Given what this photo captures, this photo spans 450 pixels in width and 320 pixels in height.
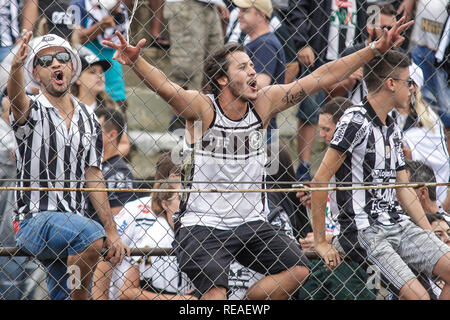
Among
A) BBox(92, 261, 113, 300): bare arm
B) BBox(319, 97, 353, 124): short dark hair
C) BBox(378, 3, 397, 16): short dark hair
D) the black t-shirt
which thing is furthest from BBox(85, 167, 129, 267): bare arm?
BBox(378, 3, 397, 16): short dark hair

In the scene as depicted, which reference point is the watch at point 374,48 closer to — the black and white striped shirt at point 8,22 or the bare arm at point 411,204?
the bare arm at point 411,204

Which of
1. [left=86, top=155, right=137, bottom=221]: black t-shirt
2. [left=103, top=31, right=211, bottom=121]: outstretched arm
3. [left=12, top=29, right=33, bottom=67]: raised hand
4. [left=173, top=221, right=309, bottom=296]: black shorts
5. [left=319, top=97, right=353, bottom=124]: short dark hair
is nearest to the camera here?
[left=12, top=29, right=33, bottom=67]: raised hand

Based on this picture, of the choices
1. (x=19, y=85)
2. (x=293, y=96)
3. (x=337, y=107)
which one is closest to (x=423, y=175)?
(x=337, y=107)

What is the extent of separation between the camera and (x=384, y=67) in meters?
4.74

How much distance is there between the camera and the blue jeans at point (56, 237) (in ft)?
14.0

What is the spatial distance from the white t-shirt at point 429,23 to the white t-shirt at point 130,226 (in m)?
2.49

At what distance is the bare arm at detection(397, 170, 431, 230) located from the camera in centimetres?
472

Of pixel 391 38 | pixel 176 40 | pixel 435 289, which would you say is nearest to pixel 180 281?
pixel 435 289

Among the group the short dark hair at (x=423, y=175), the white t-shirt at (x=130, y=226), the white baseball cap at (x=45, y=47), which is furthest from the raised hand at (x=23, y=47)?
the short dark hair at (x=423, y=175)

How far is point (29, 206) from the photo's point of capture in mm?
4395

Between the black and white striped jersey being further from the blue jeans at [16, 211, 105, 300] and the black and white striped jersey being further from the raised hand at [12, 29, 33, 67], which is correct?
the raised hand at [12, 29, 33, 67]

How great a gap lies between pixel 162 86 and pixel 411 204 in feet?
5.54

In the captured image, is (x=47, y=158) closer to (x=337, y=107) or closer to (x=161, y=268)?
(x=161, y=268)

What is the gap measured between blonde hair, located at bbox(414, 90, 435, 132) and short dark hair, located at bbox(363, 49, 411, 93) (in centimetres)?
75
